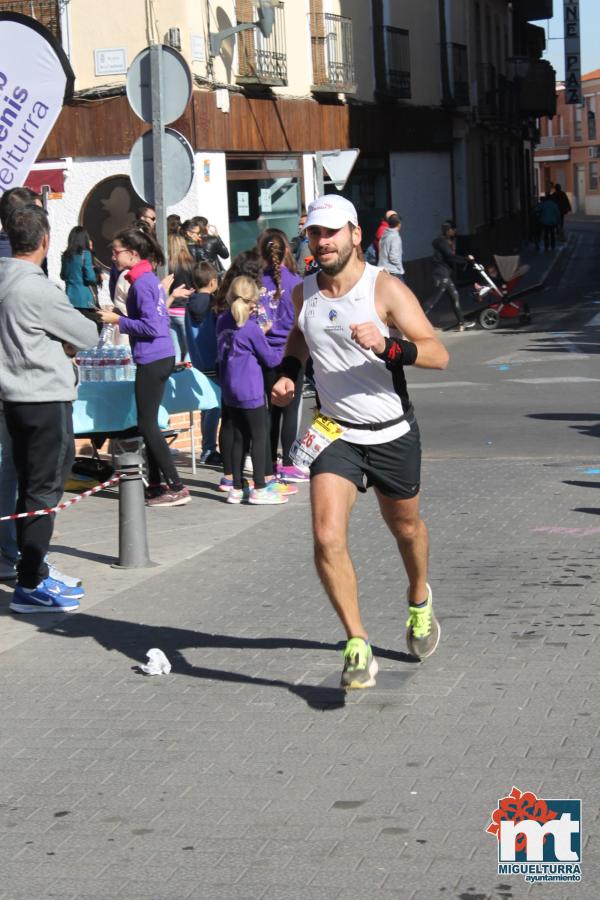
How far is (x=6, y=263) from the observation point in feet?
24.4

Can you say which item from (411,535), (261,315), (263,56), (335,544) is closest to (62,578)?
(411,535)

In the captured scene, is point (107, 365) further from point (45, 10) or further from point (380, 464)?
point (45, 10)

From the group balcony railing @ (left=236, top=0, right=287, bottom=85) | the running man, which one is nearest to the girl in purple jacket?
the running man

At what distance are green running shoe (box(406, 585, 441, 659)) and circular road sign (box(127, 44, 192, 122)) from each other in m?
5.88

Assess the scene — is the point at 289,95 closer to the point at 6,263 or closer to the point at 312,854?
the point at 6,263

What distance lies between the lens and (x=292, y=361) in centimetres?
633

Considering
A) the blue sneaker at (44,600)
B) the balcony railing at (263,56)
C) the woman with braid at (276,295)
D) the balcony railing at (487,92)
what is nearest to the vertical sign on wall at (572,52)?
the balcony railing at (487,92)

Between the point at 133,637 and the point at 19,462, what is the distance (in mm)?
1123

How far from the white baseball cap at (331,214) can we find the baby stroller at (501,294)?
18834 mm

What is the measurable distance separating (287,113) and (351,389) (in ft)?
67.4

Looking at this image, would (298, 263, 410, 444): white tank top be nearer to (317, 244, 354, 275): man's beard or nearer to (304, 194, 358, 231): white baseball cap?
(317, 244, 354, 275): man's beard

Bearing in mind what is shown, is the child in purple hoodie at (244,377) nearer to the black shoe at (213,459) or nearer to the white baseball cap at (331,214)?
the black shoe at (213,459)

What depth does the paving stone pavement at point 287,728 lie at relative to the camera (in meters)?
4.40

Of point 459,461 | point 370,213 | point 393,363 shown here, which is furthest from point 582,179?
point 393,363
